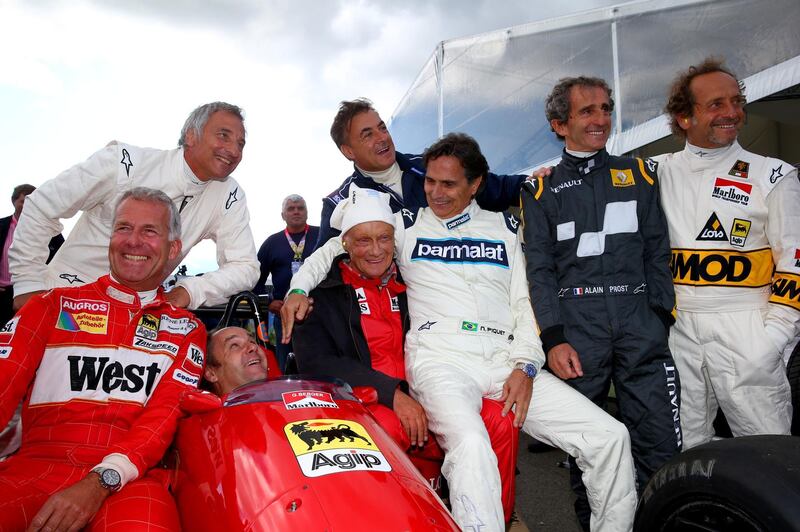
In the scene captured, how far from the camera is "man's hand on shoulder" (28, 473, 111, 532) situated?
1500 mm

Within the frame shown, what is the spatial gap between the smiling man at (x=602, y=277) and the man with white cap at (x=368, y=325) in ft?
1.65

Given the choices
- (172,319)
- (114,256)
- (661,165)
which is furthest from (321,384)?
(661,165)

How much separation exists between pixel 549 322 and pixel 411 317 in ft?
1.93

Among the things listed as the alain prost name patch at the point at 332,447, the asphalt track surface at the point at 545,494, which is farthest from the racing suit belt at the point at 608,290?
the asphalt track surface at the point at 545,494

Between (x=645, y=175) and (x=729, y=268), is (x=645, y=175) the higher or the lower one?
the higher one

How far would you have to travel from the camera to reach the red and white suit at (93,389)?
1.67 metres

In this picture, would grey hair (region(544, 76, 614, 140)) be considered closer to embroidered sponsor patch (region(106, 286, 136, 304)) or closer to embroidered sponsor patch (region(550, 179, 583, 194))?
embroidered sponsor patch (region(550, 179, 583, 194))

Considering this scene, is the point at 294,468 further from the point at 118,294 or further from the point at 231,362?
the point at 118,294

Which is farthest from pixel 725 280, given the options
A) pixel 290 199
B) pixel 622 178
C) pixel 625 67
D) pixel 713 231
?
pixel 290 199

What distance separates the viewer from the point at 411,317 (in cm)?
249

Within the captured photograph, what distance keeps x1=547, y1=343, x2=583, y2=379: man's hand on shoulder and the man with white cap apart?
1.08ft

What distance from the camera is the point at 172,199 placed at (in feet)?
9.03

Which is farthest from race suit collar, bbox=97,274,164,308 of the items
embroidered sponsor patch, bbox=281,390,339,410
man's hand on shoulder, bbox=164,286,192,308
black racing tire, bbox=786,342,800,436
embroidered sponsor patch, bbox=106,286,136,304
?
black racing tire, bbox=786,342,800,436

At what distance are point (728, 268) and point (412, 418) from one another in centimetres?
153
